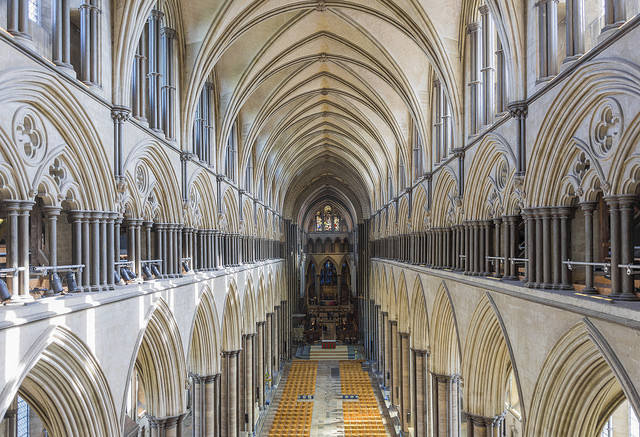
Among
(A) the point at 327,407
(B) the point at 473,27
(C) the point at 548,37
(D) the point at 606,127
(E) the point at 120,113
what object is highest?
(B) the point at 473,27

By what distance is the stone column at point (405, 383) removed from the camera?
73.2 ft

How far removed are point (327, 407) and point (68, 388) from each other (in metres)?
22.2

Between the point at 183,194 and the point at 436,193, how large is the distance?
833cm

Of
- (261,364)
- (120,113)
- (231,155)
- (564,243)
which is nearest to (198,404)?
(231,155)

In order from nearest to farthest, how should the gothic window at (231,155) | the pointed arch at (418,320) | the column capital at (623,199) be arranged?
the column capital at (623,199)
the pointed arch at (418,320)
the gothic window at (231,155)

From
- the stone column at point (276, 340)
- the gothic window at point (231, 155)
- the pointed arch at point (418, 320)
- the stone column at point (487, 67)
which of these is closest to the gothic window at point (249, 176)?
the gothic window at point (231, 155)

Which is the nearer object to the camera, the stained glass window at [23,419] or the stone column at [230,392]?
the stained glass window at [23,419]

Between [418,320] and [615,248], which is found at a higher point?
[615,248]

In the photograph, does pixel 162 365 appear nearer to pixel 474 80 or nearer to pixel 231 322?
pixel 231 322

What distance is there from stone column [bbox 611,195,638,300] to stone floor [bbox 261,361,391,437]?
65.7ft

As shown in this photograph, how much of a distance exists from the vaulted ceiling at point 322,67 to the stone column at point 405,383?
864 centimetres

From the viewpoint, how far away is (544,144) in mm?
8055

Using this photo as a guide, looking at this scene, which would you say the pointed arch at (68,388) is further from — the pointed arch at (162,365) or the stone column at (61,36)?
the stone column at (61,36)

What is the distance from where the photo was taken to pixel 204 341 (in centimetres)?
1598
